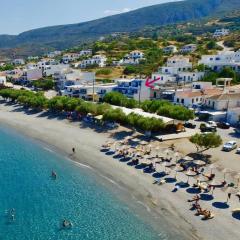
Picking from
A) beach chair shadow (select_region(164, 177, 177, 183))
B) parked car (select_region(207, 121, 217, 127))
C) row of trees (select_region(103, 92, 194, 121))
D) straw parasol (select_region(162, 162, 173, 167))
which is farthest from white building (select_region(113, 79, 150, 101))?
beach chair shadow (select_region(164, 177, 177, 183))

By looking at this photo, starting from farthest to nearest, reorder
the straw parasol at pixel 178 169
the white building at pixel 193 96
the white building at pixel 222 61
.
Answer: the white building at pixel 222 61
the white building at pixel 193 96
the straw parasol at pixel 178 169

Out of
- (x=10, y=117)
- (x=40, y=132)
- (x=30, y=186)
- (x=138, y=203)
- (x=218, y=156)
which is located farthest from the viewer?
(x=10, y=117)

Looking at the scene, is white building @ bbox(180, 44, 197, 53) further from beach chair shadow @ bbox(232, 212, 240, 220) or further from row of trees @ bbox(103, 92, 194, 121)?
beach chair shadow @ bbox(232, 212, 240, 220)

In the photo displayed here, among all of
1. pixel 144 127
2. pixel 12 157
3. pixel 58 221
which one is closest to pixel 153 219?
pixel 58 221

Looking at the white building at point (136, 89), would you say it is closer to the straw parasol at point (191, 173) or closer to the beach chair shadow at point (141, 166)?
the beach chair shadow at point (141, 166)

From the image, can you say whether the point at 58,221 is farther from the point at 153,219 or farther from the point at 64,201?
the point at 153,219

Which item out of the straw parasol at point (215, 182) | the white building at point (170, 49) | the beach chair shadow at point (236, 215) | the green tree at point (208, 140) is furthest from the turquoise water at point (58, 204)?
the white building at point (170, 49)

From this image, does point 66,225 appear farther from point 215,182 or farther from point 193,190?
point 215,182

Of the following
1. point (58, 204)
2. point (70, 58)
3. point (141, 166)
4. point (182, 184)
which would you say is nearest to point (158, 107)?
point (141, 166)
